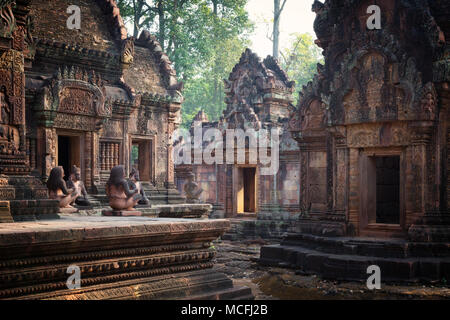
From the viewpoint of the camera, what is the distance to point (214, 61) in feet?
112

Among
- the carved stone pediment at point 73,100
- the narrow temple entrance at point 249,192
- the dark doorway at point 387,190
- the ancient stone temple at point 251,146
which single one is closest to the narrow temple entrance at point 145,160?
the carved stone pediment at point 73,100

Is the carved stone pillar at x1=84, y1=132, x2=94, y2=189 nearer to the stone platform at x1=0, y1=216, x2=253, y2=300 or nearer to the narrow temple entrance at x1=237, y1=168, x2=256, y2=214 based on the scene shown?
the stone platform at x1=0, y1=216, x2=253, y2=300

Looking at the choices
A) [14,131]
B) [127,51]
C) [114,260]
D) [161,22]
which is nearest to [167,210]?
[127,51]

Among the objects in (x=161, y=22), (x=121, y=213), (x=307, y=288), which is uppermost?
(x=161, y=22)

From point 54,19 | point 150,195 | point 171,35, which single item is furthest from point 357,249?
point 171,35

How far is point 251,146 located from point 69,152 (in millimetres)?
7257

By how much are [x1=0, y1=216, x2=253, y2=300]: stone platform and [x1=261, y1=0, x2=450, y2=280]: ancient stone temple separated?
16.8ft

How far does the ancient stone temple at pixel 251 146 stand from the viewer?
18547 millimetres

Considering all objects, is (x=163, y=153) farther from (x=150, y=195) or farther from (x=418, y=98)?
(x=418, y=98)

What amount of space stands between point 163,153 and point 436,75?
810 centimetres

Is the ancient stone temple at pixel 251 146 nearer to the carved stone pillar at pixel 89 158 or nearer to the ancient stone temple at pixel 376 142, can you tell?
the ancient stone temple at pixel 376 142

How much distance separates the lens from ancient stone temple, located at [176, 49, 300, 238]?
730 inches

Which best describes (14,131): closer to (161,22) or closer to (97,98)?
(97,98)

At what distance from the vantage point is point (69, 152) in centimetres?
1396
